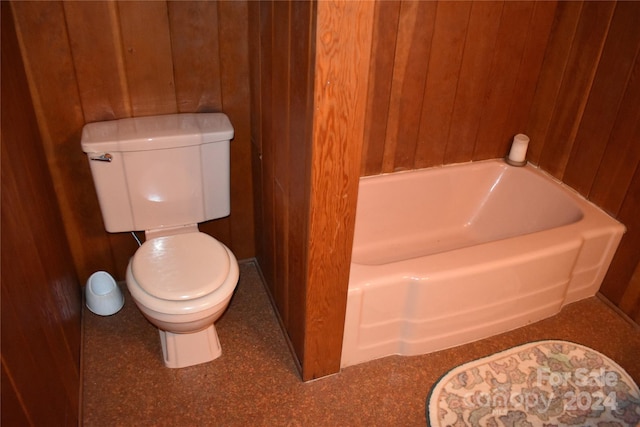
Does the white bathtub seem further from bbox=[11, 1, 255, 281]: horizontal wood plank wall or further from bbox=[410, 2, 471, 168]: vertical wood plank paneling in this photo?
bbox=[11, 1, 255, 281]: horizontal wood plank wall

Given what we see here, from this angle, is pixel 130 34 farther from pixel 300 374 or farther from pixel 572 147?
pixel 572 147

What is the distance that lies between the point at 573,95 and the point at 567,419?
4.45 ft

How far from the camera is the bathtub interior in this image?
8.14ft

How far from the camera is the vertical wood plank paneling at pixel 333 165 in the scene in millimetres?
1361

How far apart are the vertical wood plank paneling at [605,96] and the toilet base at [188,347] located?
1749 mm

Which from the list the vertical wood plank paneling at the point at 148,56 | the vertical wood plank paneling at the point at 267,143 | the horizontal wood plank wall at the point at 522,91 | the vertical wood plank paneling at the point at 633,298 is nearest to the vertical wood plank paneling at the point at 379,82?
the horizontal wood plank wall at the point at 522,91

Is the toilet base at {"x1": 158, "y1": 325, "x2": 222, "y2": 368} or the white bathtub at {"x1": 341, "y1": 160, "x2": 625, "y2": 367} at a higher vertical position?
the white bathtub at {"x1": 341, "y1": 160, "x2": 625, "y2": 367}

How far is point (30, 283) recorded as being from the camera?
57.2 inches

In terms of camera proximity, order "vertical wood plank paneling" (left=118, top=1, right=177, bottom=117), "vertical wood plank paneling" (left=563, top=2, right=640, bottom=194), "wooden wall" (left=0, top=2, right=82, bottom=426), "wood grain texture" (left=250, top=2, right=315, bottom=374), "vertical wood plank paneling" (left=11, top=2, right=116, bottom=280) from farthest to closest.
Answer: "vertical wood plank paneling" (left=563, top=2, right=640, bottom=194) → "vertical wood plank paneling" (left=118, top=1, right=177, bottom=117) → "vertical wood plank paneling" (left=11, top=2, right=116, bottom=280) → "wood grain texture" (left=250, top=2, right=315, bottom=374) → "wooden wall" (left=0, top=2, right=82, bottom=426)

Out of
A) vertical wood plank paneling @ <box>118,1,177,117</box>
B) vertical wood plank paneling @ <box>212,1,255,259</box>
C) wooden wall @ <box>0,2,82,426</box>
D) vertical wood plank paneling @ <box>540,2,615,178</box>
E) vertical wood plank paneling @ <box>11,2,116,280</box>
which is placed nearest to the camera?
wooden wall @ <box>0,2,82,426</box>

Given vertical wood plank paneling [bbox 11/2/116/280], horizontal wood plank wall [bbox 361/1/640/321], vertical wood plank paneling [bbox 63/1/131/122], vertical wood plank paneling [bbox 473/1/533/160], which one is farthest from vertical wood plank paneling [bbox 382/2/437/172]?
vertical wood plank paneling [bbox 11/2/116/280]

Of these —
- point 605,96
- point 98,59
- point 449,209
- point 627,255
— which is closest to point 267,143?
point 98,59

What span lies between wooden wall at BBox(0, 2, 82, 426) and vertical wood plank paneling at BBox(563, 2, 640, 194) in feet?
7.18

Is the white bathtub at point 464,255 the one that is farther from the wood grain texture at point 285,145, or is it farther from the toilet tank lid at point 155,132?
the toilet tank lid at point 155,132
